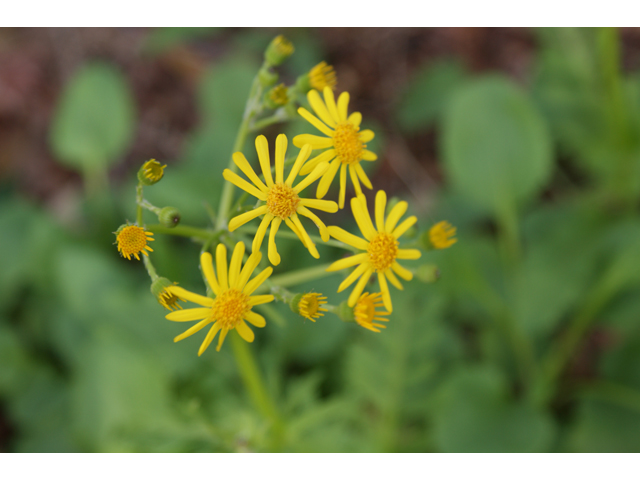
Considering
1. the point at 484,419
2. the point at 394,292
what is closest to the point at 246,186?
the point at 394,292

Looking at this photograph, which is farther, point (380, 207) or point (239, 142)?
point (239, 142)

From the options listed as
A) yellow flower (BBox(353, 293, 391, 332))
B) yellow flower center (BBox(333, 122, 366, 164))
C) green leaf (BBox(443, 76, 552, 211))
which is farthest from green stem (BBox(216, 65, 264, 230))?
green leaf (BBox(443, 76, 552, 211))

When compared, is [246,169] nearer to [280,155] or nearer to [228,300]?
[280,155]

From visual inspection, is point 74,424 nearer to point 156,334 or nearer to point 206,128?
point 156,334

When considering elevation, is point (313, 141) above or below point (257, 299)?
above

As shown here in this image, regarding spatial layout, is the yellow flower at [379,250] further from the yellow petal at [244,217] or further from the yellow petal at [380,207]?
A: the yellow petal at [244,217]

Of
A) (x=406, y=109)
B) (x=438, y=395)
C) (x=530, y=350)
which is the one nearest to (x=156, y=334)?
(x=438, y=395)

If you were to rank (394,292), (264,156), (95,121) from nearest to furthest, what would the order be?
1. (264,156)
2. (394,292)
3. (95,121)
